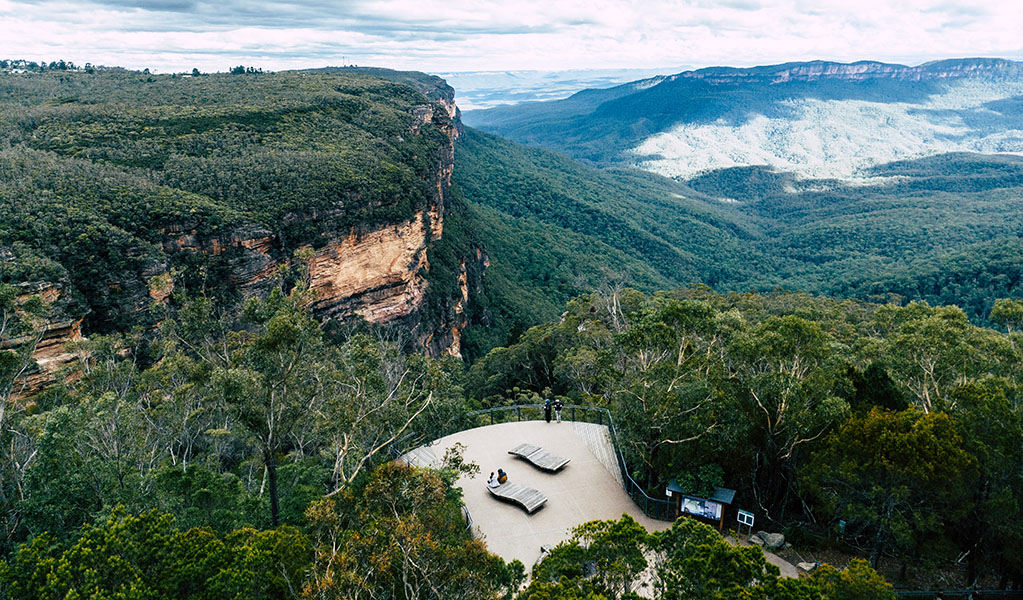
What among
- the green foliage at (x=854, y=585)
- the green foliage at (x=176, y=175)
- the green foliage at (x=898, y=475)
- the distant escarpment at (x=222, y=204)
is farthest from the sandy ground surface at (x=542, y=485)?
the green foliage at (x=176, y=175)

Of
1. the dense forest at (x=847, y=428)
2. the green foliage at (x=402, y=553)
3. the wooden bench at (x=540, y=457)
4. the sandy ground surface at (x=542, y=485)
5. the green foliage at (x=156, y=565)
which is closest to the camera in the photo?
the green foliage at (x=402, y=553)

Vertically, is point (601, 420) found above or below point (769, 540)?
below

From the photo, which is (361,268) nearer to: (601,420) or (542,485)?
(601,420)

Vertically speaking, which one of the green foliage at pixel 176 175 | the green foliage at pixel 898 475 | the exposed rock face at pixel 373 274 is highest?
the green foliage at pixel 176 175

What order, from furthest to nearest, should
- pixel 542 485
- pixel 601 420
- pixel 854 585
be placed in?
pixel 601 420 → pixel 542 485 → pixel 854 585

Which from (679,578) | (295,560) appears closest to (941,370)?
(679,578)

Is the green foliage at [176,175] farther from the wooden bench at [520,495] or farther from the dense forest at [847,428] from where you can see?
the dense forest at [847,428]

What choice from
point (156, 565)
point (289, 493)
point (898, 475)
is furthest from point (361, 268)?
point (898, 475)
